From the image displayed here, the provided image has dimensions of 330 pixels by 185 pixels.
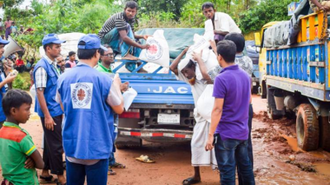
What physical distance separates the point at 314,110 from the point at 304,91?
394 millimetres

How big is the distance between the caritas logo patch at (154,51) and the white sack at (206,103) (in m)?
1.77

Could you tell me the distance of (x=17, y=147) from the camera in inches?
115

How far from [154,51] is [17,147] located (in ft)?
11.8

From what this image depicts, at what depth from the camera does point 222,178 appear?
375 centimetres

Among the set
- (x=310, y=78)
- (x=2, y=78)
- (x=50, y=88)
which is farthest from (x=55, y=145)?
(x=310, y=78)

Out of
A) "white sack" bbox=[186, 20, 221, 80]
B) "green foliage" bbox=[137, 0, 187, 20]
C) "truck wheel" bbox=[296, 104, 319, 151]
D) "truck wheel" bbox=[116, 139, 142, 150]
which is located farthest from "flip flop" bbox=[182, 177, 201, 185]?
"green foliage" bbox=[137, 0, 187, 20]

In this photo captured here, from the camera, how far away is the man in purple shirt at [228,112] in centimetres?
361

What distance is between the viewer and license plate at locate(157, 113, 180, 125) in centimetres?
587

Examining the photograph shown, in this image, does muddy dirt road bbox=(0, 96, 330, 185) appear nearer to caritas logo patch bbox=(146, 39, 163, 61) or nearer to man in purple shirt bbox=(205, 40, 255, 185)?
man in purple shirt bbox=(205, 40, 255, 185)

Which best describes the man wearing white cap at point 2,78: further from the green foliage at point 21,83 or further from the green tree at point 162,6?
the green tree at point 162,6

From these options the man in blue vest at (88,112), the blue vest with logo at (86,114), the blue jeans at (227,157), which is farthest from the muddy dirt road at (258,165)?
the blue vest with logo at (86,114)

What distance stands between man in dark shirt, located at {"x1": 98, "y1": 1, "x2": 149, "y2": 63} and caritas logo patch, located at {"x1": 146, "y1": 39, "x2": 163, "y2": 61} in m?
0.08

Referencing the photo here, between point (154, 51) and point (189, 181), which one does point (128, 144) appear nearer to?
point (154, 51)

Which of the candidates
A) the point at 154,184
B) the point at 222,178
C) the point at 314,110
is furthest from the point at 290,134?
the point at 222,178
